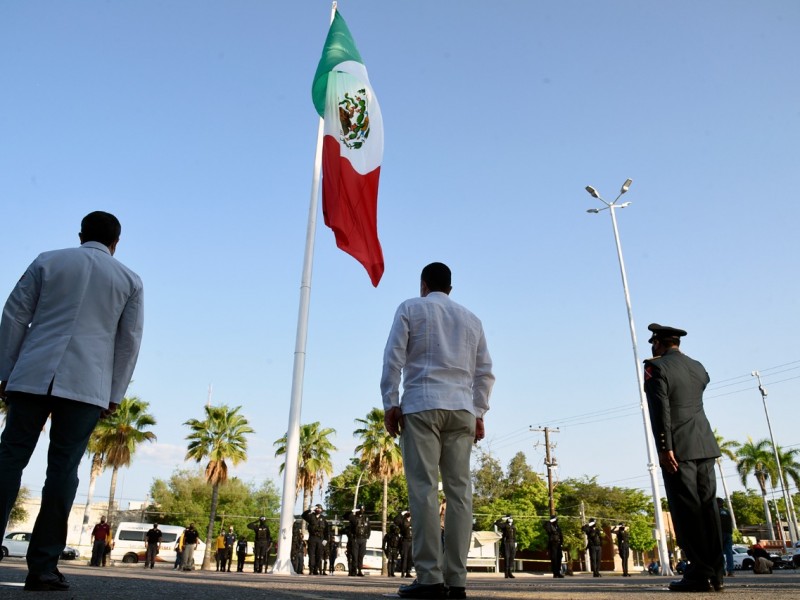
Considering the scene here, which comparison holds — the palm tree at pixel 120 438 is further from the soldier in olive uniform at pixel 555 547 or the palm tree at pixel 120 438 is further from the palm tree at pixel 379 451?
the soldier in olive uniform at pixel 555 547

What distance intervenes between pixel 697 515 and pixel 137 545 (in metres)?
41.0

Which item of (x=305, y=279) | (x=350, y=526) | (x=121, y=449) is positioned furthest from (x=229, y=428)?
(x=305, y=279)

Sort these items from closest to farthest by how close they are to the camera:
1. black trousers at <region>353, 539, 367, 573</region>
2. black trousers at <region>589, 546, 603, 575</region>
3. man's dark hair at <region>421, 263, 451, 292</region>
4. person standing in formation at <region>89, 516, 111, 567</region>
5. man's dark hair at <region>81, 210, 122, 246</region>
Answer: man's dark hair at <region>81, 210, 122, 246</region>
man's dark hair at <region>421, 263, 451, 292</region>
black trousers at <region>589, 546, 603, 575</region>
person standing in formation at <region>89, 516, 111, 567</region>
black trousers at <region>353, 539, 367, 573</region>

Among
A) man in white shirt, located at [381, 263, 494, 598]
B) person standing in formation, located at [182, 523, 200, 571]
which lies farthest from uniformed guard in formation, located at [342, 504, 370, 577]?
man in white shirt, located at [381, 263, 494, 598]

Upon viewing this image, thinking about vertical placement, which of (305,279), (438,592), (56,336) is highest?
(305,279)

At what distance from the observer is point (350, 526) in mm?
22953

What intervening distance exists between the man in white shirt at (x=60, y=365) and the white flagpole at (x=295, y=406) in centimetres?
800

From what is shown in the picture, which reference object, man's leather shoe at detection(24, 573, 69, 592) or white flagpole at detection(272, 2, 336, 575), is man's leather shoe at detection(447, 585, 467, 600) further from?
white flagpole at detection(272, 2, 336, 575)

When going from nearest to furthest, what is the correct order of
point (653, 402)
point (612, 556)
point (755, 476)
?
point (653, 402) < point (612, 556) < point (755, 476)

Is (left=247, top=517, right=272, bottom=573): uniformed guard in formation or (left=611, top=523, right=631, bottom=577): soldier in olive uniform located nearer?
(left=611, top=523, right=631, bottom=577): soldier in olive uniform

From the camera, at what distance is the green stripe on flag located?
1377 cm

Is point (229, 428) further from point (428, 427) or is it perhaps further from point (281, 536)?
point (428, 427)

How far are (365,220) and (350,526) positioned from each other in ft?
46.1

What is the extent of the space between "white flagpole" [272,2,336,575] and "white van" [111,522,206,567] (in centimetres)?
2935
